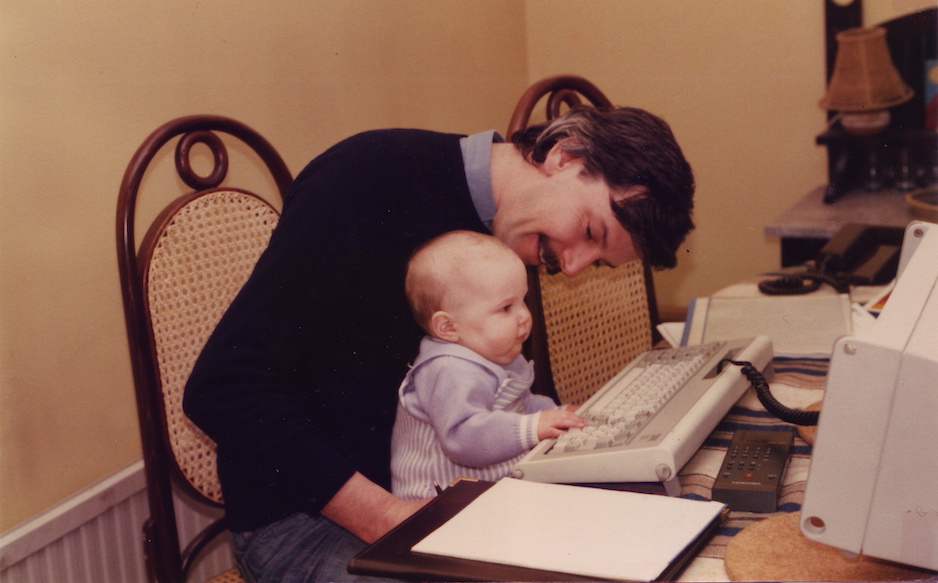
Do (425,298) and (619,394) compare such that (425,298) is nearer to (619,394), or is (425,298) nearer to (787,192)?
(619,394)

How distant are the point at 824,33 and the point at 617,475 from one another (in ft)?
6.74

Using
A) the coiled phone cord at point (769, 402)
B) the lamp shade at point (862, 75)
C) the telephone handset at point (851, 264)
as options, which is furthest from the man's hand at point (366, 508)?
the lamp shade at point (862, 75)

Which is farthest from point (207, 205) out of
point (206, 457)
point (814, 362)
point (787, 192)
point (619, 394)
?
point (787, 192)

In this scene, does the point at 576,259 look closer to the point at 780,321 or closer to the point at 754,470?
the point at 754,470

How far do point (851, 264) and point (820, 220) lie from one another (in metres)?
0.42

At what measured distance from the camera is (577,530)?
2.42ft

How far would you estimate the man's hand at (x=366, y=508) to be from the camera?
0.99 m

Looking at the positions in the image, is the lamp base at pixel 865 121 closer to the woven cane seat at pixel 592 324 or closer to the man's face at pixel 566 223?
the woven cane seat at pixel 592 324

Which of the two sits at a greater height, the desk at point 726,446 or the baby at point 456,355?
the baby at point 456,355

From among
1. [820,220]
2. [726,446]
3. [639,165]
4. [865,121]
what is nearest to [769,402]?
[726,446]

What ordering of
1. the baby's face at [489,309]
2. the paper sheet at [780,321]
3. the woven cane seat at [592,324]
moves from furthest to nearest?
the woven cane seat at [592,324] → the paper sheet at [780,321] → the baby's face at [489,309]

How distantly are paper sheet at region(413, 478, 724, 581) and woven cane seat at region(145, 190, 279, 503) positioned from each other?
0.58 meters

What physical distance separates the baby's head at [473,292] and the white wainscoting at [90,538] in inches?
22.9

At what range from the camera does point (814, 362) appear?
1.32 metres
